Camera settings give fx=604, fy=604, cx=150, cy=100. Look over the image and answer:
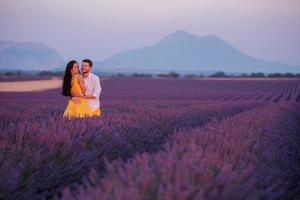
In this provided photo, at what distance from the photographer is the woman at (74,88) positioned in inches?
371

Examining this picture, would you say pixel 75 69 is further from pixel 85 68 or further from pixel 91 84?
pixel 91 84

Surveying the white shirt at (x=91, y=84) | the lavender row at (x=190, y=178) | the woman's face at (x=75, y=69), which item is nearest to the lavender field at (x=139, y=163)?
the lavender row at (x=190, y=178)

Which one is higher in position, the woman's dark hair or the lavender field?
the woman's dark hair

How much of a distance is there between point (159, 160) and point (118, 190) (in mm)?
760

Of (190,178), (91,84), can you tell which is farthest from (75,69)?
(190,178)

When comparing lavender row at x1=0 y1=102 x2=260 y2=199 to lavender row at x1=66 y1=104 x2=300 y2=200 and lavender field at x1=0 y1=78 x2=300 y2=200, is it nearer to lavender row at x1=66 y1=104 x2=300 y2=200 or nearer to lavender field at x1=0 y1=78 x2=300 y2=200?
lavender field at x1=0 y1=78 x2=300 y2=200

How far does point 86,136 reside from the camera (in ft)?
21.3

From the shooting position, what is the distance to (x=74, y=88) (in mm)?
9656

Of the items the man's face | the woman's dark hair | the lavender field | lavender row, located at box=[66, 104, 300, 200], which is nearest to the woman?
the woman's dark hair

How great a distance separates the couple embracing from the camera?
31.1 feet

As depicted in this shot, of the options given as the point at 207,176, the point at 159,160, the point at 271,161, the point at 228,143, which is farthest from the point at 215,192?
the point at 271,161

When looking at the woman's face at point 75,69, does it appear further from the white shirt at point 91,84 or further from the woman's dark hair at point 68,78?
the white shirt at point 91,84

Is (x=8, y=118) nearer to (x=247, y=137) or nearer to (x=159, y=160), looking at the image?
(x=247, y=137)

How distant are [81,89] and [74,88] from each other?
0.12 meters
